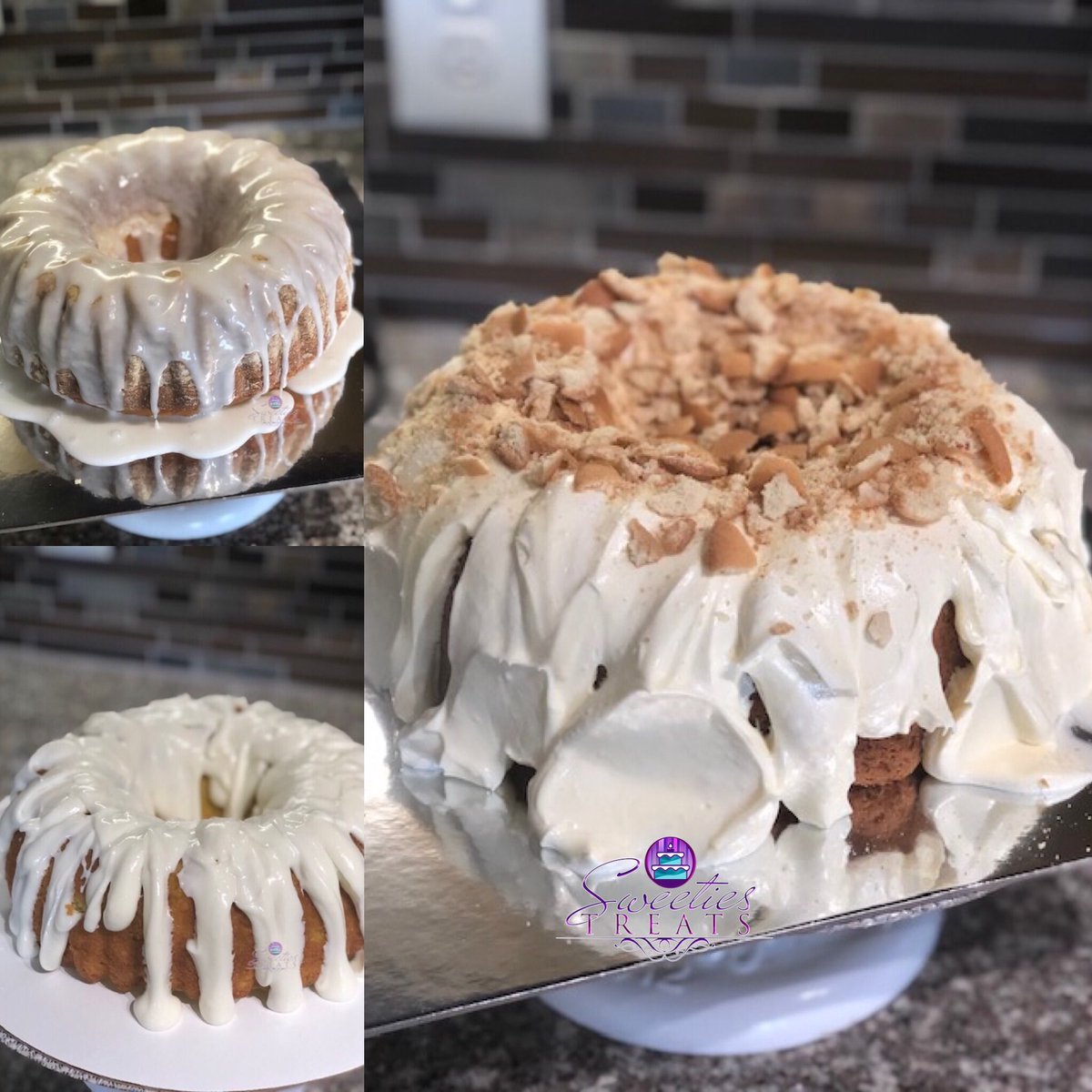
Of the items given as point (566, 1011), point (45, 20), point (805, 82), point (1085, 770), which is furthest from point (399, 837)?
point (805, 82)

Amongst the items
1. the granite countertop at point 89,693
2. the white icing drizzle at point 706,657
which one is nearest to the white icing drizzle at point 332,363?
the white icing drizzle at point 706,657

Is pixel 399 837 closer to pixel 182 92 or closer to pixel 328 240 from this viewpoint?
pixel 328 240

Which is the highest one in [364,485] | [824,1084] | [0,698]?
[364,485]

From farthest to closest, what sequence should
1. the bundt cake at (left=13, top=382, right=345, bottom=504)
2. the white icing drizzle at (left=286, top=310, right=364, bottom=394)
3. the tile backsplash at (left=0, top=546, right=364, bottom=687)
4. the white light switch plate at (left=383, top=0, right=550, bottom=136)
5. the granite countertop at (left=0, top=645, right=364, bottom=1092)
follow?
the white light switch plate at (left=383, top=0, right=550, bottom=136) → the tile backsplash at (left=0, top=546, right=364, bottom=687) → the granite countertop at (left=0, top=645, right=364, bottom=1092) → the white icing drizzle at (left=286, top=310, right=364, bottom=394) → the bundt cake at (left=13, top=382, right=345, bottom=504)

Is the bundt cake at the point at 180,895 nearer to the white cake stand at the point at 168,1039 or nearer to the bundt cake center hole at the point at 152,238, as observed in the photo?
the white cake stand at the point at 168,1039

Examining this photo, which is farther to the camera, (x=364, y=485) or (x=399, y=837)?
(x=364, y=485)

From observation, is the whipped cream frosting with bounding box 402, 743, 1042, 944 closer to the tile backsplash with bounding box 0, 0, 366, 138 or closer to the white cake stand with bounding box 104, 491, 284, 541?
the white cake stand with bounding box 104, 491, 284, 541

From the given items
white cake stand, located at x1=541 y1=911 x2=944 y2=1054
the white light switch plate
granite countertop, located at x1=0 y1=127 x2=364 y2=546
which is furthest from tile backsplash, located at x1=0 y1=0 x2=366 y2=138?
the white light switch plate

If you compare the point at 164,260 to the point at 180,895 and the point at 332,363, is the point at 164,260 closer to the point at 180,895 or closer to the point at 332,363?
the point at 332,363
